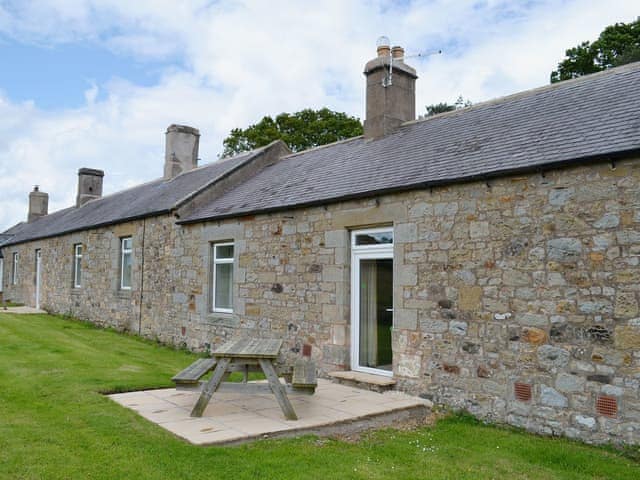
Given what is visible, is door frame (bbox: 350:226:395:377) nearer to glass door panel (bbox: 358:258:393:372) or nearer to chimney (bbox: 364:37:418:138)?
glass door panel (bbox: 358:258:393:372)

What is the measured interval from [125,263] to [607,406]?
1261 centimetres

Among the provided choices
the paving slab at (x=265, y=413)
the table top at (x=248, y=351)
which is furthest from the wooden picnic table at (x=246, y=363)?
the paving slab at (x=265, y=413)

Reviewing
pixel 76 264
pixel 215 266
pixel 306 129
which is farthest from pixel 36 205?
pixel 215 266

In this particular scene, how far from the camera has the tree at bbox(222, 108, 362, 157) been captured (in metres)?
30.7

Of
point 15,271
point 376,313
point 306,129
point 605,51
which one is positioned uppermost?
point 605,51

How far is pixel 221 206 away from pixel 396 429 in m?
6.83

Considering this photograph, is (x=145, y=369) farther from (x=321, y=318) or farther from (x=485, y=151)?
(x=485, y=151)

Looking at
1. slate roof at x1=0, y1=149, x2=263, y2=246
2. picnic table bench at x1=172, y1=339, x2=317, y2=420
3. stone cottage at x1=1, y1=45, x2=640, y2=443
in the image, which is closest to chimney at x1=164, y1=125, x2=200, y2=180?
slate roof at x1=0, y1=149, x2=263, y2=246

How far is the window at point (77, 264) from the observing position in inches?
703

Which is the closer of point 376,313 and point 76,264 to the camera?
point 376,313

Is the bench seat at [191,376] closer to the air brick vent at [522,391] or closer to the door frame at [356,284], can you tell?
the door frame at [356,284]

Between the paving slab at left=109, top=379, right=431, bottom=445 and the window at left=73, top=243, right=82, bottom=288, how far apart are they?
39.3ft

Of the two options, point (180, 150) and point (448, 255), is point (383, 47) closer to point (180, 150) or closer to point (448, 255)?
point (448, 255)

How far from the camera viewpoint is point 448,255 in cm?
686
